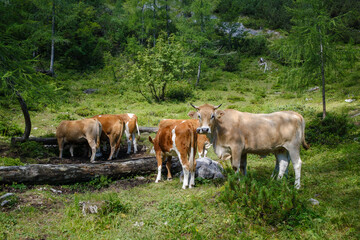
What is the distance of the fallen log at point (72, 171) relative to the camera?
6434mm

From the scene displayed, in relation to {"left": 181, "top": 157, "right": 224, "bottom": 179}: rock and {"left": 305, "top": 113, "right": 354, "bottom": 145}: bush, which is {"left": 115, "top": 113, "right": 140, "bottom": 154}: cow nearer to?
{"left": 181, "top": 157, "right": 224, "bottom": 179}: rock

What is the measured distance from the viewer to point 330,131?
10805 millimetres

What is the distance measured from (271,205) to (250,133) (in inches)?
75.6

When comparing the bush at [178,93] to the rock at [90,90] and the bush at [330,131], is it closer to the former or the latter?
the rock at [90,90]

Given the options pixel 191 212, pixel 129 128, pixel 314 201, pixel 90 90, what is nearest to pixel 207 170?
pixel 191 212

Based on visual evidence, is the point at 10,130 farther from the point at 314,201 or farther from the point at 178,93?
the point at 178,93

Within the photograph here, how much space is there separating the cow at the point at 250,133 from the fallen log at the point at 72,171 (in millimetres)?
2730

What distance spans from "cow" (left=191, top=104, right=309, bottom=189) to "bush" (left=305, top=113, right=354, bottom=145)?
4.78 m

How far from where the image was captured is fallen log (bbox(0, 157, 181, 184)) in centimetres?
643

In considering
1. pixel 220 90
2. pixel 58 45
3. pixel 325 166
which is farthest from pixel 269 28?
pixel 325 166

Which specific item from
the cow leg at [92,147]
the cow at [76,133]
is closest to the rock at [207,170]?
the cow leg at [92,147]

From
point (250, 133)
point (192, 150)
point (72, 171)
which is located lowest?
point (72, 171)

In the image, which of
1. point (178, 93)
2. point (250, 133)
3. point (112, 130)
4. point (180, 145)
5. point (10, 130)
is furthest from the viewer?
point (178, 93)

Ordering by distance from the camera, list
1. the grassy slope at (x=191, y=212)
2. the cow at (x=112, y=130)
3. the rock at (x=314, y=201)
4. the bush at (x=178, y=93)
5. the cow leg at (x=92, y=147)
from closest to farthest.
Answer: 1. the grassy slope at (x=191, y=212)
2. the rock at (x=314, y=201)
3. the cow leg at (x=92, y=147)
4. the cow at (x=112, y=130)
5. the bush at (x=178, y=93)
